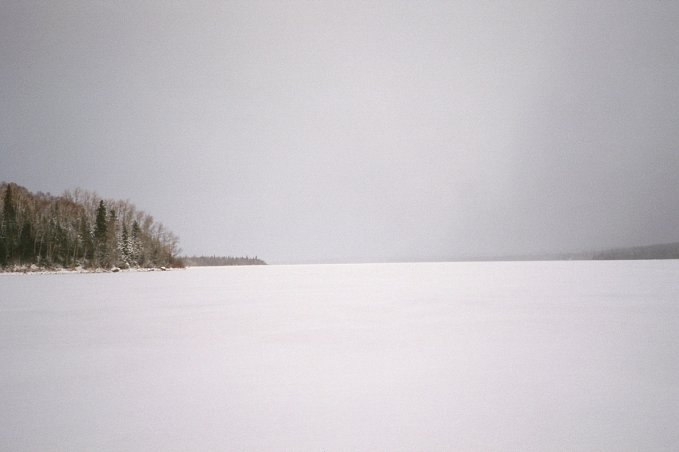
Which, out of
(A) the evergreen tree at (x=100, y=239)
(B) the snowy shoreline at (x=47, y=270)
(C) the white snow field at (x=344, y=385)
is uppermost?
(A) the evergreen tree at (x=100, y=239)

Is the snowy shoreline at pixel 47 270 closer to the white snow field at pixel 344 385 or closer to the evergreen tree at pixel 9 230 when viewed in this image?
the evergreen tree at pixel 9 230

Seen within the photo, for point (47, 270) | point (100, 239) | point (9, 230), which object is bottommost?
point (47, 270)

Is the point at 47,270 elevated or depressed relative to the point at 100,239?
depressed

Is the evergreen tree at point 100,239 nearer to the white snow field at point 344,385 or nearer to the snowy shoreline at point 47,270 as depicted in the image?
the snowy shoreline at point 47,270

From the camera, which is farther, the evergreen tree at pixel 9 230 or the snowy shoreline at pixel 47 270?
the evergreen tree at pixel 9 230

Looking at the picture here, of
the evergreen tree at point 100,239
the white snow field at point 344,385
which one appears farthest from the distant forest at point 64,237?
the white snow field at point 344,385

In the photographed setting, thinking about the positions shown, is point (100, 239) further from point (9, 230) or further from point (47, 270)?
point (9, 230)

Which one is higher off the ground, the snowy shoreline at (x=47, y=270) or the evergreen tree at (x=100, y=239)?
the evergreen tree at (x=100, y=239)

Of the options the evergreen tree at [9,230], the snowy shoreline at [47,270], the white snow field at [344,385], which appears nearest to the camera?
the white snow field at [344,385]

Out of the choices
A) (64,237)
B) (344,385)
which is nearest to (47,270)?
(64,237)

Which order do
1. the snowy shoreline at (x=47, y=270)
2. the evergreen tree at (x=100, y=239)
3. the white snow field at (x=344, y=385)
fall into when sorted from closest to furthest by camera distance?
the white snow field at (x=344, y=385) → the snowy shoreline at (x=47, y=270) → the evergreen tree at (x=100, y=239)

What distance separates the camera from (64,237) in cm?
5991

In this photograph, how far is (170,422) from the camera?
379 cm

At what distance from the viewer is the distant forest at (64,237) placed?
2263 inches
